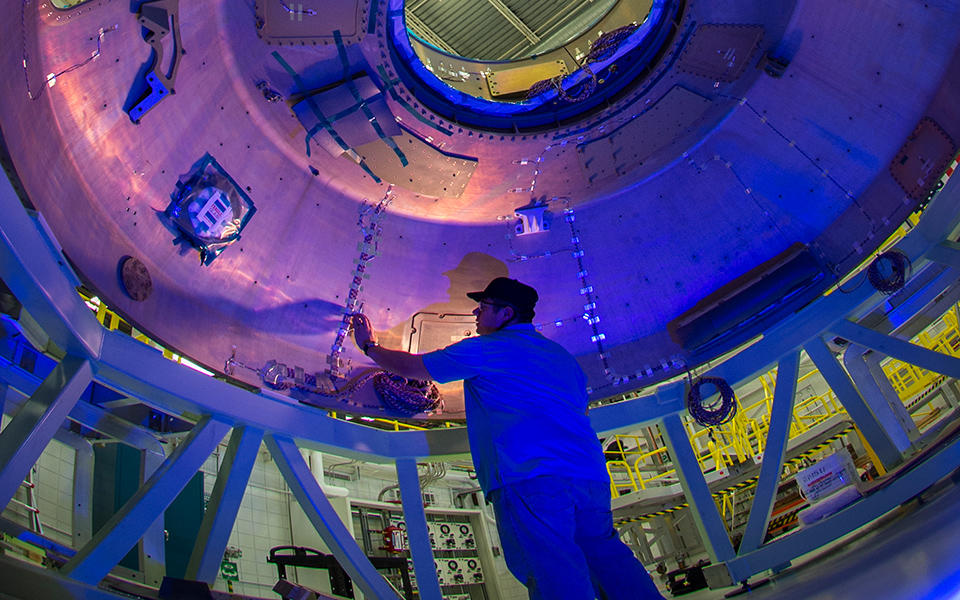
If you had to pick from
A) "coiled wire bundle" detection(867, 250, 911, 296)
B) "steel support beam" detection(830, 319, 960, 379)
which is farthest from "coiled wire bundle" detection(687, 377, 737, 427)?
"coiled wire bundle" detection(867, 250, 911, 296)

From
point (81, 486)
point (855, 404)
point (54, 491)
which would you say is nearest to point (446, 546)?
point (54, 491)

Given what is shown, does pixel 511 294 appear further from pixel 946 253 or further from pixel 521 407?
pixel 946 253

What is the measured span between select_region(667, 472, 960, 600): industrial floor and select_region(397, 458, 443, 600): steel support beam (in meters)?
1.49

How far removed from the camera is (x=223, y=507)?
3336mm

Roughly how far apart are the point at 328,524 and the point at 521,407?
1.42 metres

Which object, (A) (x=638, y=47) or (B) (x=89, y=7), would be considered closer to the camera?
(B) (x=89, y=7)

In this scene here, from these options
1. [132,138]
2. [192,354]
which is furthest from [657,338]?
[132,138]

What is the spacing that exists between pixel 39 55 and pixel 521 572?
2885 millimetres

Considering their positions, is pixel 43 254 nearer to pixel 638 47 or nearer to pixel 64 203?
pixel 64 203

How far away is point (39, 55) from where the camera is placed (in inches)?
112

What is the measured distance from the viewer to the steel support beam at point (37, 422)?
2.41m

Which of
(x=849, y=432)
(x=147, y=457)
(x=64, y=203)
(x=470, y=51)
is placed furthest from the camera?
(x=470, y=51)

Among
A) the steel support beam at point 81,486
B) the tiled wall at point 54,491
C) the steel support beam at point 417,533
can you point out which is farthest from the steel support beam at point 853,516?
the tiled wall at point 54,491

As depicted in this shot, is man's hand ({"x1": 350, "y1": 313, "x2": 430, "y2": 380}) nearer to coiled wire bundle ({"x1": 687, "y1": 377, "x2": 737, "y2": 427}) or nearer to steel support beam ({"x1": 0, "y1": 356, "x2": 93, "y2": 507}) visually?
steel support beam ({"x1": 0, "y1": 356, "x2": 93, "y2": 507})
